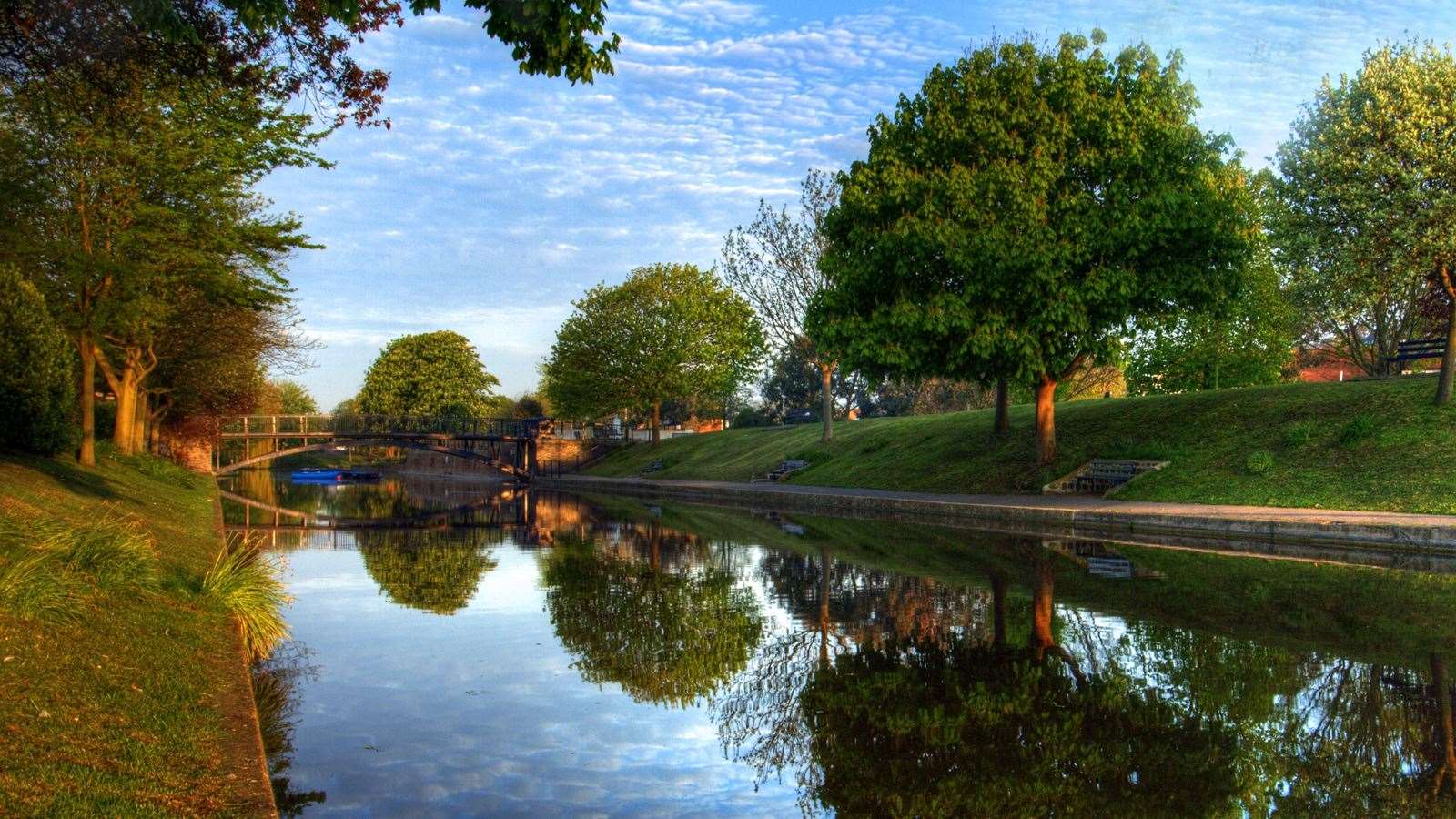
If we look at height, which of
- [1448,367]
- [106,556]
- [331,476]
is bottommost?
[331,476]

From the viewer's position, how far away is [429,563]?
70.4ft

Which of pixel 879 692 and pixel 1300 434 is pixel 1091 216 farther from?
pixel 879 692

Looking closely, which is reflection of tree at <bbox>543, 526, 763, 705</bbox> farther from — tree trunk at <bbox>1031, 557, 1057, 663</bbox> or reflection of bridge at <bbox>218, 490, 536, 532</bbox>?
reflection of bridge at <bbox>218, 490, 536, 532</bbox>

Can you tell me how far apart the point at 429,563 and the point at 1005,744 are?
16201 mm

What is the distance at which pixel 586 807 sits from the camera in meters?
6.53

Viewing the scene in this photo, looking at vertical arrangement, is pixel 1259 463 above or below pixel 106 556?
above

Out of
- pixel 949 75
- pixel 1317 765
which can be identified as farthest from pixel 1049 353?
pixel 1317 765

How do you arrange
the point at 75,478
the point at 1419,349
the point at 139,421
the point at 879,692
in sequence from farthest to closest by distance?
the point at 139,421 → the point at 1419,349 → the point at 75,478 → the point at 879,692

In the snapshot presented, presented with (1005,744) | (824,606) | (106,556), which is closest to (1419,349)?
(824,606)

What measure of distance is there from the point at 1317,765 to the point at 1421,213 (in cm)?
2182

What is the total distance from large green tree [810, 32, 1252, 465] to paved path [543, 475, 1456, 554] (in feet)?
13.1

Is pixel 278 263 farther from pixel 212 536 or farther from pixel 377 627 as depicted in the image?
pixel 377 627

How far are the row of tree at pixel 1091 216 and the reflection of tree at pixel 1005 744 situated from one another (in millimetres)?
19444

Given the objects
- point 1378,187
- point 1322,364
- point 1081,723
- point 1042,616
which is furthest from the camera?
point 1322,364
